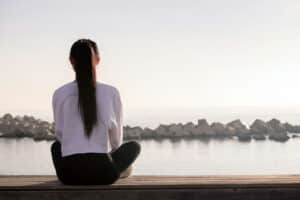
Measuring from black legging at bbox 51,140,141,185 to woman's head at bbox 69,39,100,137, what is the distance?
12cm

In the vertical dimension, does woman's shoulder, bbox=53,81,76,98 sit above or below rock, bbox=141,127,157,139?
above

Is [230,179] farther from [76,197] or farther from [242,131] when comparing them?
[242,131]

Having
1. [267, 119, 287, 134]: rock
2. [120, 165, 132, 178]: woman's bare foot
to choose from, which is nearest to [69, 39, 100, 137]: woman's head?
[120, 165, 132, 178]: woman's bare foot

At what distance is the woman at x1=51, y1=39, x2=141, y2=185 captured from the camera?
3.02 metres

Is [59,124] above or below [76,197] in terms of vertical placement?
above

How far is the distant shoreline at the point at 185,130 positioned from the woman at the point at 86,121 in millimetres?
12900

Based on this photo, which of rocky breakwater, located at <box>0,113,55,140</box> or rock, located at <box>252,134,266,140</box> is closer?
rock, located at <box>252,134,266,140</box>

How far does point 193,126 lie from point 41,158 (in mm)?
7003

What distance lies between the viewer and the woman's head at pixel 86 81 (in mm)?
3018

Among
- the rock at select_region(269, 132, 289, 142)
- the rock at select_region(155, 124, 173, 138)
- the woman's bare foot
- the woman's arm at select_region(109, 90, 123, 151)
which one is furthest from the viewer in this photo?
the rock at select_region(155, 124, 173, 138)

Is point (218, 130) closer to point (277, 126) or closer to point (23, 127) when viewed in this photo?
point (277, 126)

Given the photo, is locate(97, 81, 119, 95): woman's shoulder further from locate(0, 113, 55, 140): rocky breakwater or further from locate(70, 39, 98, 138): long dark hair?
locate(0, 113, 55, 140): rocky breakwater

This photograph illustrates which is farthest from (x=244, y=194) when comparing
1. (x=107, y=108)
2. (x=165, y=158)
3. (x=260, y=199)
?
(x=165, y=158)

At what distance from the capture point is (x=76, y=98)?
308 centimetres
